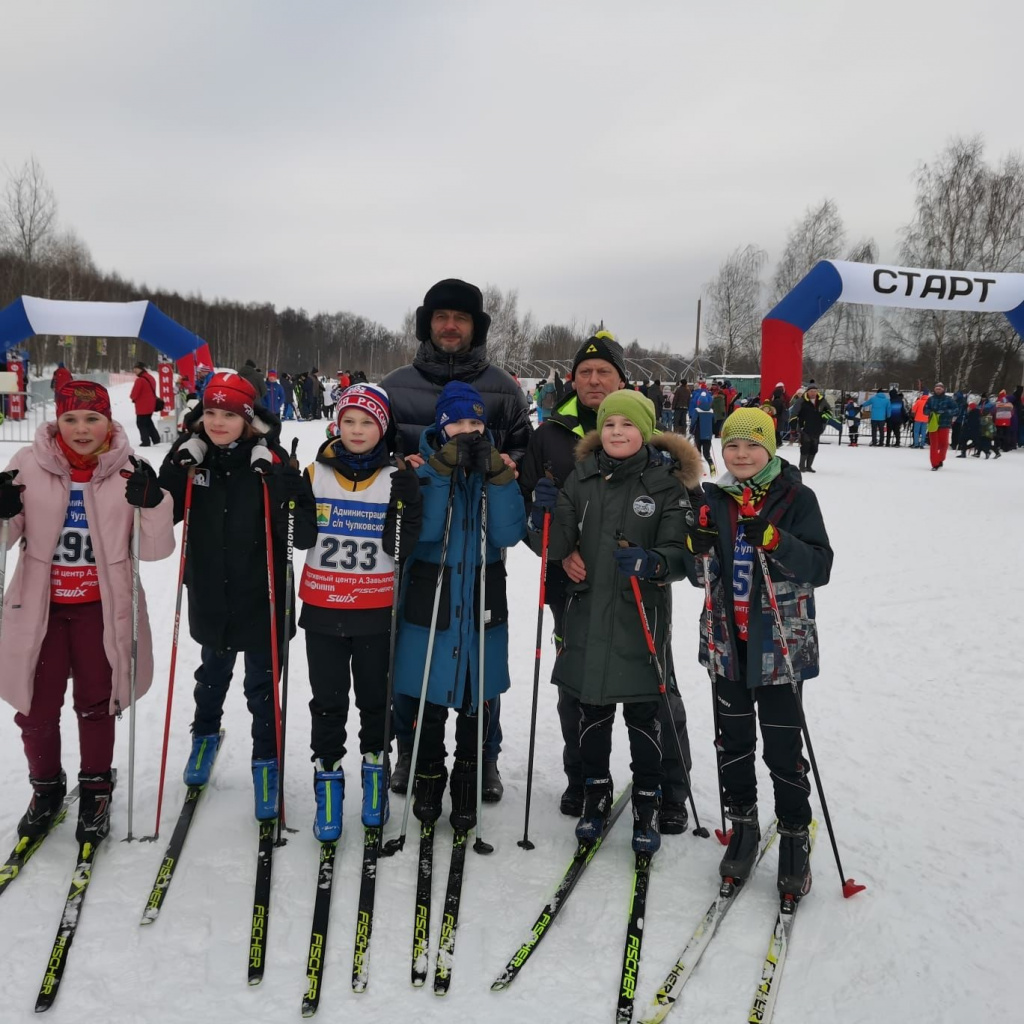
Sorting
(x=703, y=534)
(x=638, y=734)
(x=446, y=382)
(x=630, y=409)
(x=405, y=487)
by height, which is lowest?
(x=638, y=734)

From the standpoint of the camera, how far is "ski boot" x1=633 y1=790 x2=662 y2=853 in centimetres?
265

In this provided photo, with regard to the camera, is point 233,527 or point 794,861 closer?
point 794,861

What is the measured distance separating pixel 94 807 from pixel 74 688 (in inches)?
17.8

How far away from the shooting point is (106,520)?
2658 millimetres

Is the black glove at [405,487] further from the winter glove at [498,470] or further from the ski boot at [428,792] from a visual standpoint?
the ski boot at [428,792]

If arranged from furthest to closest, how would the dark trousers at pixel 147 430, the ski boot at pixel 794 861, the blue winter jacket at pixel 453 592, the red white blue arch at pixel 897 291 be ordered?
the dark trousers at pixel 147 430, the red white blue arch at pixel 897 291, the blue winter jacket at pixel 453 592, the ski boot at pixel 794 861

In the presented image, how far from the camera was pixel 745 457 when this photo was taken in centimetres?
253

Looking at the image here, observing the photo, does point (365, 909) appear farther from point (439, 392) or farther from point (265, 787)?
point (439, 392)

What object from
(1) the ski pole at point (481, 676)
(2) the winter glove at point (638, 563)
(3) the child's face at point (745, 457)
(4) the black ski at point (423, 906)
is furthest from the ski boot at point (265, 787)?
(3) the child's face at point (745, 457)

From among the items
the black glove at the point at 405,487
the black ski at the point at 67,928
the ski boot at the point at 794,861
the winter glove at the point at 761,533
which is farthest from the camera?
the black glove at the point at 405,487

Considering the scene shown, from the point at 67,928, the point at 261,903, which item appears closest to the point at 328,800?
the point at 261,903

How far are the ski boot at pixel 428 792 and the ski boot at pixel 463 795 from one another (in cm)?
6

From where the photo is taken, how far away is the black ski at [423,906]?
7.11 ft

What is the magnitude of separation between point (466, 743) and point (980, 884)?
6.47 ft
